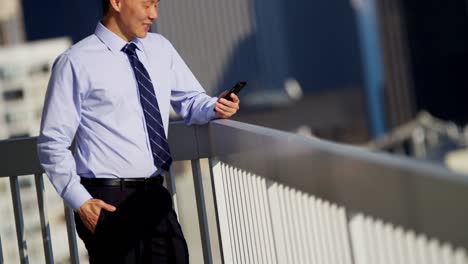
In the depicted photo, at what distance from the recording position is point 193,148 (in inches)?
121

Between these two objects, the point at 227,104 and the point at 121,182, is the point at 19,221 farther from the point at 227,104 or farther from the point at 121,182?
the point at 227,104

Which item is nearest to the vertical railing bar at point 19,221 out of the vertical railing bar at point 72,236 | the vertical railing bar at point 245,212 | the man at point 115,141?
the vertical railing bar at point 72,236

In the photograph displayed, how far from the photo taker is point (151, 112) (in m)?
2.66

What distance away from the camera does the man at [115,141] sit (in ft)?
8.50

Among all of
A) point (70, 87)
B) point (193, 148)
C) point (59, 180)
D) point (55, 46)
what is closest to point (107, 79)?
point (70, 87)

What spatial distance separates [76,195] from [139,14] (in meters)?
0.49

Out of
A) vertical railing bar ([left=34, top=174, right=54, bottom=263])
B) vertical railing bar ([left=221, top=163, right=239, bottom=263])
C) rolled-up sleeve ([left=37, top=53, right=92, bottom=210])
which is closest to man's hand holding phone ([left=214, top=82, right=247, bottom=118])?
vertical railing bar ([left=221, top=163, right=239, bottom=263])

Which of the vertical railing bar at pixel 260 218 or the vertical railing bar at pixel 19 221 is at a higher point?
the vertical railing bar at pixel 260 218

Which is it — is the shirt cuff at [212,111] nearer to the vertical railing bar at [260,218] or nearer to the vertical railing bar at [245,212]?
the vertical railing bar at [245,212]

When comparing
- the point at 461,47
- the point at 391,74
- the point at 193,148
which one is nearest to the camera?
the point at 193,148

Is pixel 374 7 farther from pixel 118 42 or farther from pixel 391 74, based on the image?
pixel 118 42

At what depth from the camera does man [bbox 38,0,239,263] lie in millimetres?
2590

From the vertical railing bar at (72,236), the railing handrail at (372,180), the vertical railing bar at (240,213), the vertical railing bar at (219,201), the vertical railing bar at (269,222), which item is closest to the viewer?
the railing handrail at (372,180)

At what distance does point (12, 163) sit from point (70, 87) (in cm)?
66
